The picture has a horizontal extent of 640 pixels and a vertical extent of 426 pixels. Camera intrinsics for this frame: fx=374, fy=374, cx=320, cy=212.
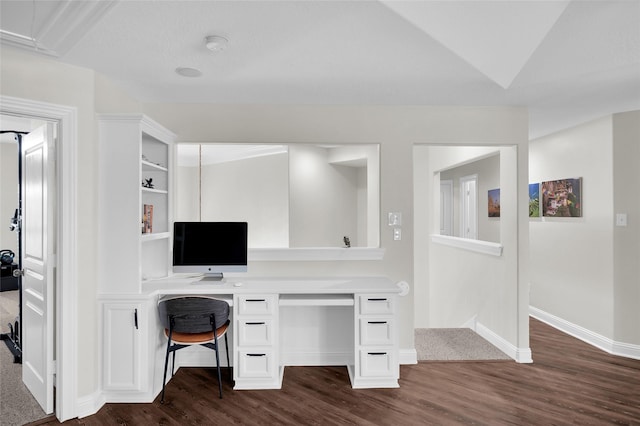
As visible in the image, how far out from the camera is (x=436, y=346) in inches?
146

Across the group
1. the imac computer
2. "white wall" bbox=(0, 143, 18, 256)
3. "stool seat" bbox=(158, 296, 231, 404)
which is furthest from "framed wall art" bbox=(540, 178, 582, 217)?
"white wall" bbox=(0, 143, 18, 256)

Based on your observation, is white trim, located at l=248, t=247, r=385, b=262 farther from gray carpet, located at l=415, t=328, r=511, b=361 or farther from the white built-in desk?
gray carpet, located at l=415, t=328, r=511, b=361

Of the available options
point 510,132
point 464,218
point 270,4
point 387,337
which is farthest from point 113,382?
point 464,218

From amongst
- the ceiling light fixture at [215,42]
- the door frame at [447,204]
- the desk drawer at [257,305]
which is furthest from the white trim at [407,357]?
the door frame at [447,204]

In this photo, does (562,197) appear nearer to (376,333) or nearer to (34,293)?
(376,333)

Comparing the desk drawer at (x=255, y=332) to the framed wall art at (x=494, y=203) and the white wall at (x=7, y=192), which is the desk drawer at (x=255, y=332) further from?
the white wall at (x=7, y=192)

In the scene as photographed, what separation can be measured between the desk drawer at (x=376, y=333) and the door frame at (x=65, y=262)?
2015mm

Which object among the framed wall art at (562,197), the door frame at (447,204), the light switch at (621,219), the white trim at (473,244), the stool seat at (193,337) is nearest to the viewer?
the stool seat at (193,337)

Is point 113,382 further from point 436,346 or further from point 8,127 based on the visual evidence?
point 8,127

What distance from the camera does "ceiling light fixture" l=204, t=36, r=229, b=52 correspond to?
2083 millimetres

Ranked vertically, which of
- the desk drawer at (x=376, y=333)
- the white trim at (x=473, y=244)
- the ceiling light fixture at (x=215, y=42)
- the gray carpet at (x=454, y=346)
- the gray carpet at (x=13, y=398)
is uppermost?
the ceiling light fixture at (x=215, y=42)

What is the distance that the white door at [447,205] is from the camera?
697 cm

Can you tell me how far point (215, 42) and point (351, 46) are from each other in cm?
78

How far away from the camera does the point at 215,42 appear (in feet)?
6.89
